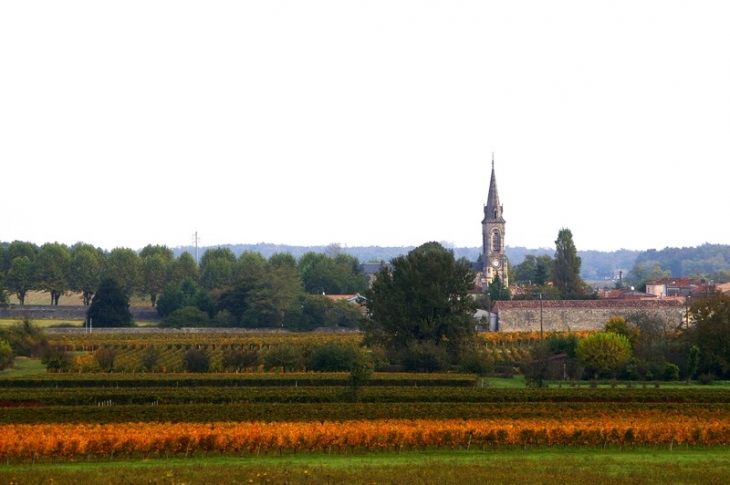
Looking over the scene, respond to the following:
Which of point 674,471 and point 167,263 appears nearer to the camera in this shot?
point 674,471

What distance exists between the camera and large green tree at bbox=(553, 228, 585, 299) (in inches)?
4281

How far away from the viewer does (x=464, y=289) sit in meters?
63.5

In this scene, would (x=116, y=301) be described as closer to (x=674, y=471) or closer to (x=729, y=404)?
(x=729, y=404)

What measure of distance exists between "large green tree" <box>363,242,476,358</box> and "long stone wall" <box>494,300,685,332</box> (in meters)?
20.0

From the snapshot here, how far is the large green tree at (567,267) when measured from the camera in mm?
108750

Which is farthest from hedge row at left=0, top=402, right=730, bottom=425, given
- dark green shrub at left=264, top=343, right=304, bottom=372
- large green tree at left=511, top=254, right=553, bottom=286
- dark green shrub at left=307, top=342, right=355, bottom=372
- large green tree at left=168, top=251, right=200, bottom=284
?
large green tree at left=511, top=254, right=553, bottom=286

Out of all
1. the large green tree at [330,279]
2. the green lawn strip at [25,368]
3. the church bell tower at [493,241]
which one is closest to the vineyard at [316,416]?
the green lawn strip at [25,368]

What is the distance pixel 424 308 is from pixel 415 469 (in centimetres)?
3542

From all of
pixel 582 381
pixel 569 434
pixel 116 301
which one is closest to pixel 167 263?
pixel 116 301

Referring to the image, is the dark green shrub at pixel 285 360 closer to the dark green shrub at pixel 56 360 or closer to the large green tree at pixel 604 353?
the dark green shrub at pixel 56 360

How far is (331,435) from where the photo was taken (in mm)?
31109

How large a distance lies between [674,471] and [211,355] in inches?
1525

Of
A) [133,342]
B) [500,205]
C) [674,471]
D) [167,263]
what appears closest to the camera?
[674,471]

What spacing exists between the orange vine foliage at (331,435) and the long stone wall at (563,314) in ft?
161
